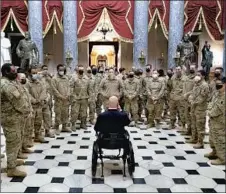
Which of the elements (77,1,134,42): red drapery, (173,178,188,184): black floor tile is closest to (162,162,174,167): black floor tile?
(173,178,188,184): black floor tile

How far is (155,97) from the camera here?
8602mm

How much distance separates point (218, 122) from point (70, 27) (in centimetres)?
943

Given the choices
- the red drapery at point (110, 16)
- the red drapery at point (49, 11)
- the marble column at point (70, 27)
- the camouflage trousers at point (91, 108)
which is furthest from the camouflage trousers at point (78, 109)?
the red drapery at point (49, 11)

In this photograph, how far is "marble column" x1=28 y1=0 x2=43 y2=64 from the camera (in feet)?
44.8

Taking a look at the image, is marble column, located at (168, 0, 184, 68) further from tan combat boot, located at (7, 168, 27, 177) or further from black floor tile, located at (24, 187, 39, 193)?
black floor tile, located at (24, 187, 39, 193)

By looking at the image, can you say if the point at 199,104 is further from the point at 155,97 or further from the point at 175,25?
the point at 175,25

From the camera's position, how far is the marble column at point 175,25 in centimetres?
1378

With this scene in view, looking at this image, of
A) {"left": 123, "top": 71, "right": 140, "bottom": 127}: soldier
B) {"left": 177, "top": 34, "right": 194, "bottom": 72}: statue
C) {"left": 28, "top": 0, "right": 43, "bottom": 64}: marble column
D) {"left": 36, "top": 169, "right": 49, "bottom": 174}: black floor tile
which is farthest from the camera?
{"left": 28, "top": 0, "right": 43, "bottom": 64}: marble column

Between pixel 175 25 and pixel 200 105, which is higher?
pixel 175 25

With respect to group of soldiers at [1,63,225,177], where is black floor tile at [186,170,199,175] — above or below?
below

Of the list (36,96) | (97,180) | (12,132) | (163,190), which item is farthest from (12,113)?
(163,190)

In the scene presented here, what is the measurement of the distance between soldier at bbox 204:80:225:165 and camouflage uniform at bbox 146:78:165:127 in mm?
2821

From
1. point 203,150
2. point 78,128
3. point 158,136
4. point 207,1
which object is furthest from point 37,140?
point 207,1

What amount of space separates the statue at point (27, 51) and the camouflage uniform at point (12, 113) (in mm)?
7690
